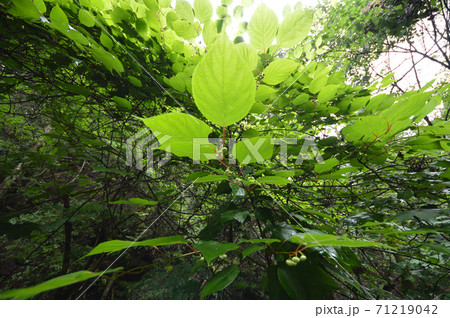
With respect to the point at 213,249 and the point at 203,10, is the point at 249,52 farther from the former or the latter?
the point at 213,249

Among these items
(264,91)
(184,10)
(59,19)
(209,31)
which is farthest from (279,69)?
(59,19)

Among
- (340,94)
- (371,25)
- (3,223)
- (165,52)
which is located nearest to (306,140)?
(340,94)

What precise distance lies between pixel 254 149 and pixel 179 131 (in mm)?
172

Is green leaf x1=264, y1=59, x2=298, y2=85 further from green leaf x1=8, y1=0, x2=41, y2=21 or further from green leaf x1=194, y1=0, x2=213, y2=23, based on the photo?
green leaf x1=8, y1=0, x2=41, y2=21

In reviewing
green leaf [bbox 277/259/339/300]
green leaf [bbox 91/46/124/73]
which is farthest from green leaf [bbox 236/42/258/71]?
green leaf [bbox 277/259/339/300]

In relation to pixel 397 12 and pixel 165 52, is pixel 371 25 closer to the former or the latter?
pixel 397 12

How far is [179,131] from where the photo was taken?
14.2 inches

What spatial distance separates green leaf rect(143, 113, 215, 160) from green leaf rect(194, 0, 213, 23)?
1.57 ft

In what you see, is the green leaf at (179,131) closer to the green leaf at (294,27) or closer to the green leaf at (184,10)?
the green leaf at (294,27)

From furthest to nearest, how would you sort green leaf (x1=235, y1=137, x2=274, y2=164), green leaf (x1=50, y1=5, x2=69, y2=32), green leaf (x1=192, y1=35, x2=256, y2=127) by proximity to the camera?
1. green leaf (x1=50, y1=5, x2=69, y2=32)
2. green leaf (x1=235, y1=137, x2=274, y2=164)
3. green leaf (x1=192, y1=35, x2=256, y2=127)

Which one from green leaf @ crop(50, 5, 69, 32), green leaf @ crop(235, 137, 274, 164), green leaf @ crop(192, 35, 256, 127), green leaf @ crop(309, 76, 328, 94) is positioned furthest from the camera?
green leaf @ crop(309, 76, 328, 94)

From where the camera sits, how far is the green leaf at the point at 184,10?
0.61 meters

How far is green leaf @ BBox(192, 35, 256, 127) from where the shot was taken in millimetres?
305
